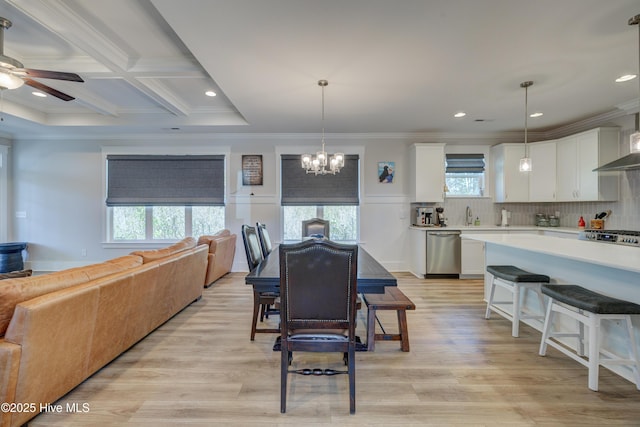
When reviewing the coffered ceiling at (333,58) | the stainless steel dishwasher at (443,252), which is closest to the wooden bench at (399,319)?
the coffered ceiling at (333,58)

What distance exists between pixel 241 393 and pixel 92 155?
554 centimetres

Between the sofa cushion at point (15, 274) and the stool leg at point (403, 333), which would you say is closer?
the sofa cushion at point (15, 274)

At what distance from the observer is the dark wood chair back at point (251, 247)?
103 inches

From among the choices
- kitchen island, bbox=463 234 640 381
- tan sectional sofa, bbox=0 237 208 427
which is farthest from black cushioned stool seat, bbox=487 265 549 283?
tan sectional sofa, bbox=0 237 208 427

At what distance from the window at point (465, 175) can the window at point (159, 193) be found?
14.1 feet

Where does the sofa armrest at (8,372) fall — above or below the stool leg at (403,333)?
above

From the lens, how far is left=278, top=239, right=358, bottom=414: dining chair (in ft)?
5.33

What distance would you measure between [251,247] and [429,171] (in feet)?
12.1

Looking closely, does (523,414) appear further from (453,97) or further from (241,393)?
(453,97)

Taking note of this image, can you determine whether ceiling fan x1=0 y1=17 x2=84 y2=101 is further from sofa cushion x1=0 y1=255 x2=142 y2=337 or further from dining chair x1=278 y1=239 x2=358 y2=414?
dining chair x1=278 y1=239 x2=358 y2=414

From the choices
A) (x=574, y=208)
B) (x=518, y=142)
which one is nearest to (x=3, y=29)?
(x=518, y=142)

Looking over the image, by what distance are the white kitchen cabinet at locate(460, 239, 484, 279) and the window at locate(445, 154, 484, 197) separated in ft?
3.36

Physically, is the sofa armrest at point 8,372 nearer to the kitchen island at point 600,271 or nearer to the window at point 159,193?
the kitchen island at point 600,271

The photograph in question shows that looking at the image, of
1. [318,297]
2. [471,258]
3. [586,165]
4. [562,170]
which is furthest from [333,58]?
[562,170]
